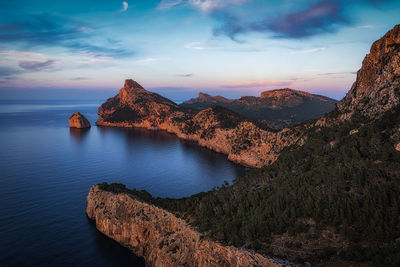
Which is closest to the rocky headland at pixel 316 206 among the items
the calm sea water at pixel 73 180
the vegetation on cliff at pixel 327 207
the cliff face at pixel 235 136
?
the vegetation on cliff at pixel 327 207

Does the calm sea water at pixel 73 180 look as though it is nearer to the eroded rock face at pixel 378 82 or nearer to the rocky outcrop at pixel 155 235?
the rocky outcrop at pixel 155 235

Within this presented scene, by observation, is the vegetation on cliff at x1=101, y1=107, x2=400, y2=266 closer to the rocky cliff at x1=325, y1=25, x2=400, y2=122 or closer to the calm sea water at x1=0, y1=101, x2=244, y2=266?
the rocky cliff at x1=325, y1=25, x2=400, y2=122

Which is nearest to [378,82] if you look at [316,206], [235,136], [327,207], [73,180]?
[327,207]

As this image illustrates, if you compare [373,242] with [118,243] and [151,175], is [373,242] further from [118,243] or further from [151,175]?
[151,175]

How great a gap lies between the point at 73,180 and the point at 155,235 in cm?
4902

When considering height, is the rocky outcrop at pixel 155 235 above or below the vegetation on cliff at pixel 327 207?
below

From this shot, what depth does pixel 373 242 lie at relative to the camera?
25.6 m

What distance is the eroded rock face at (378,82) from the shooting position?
4534 centimetres

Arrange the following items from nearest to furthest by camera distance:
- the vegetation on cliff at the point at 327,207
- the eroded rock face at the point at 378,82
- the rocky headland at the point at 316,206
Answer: the vegetation on cliff at the point at 327,207 < the rocky headland at the point at 316,206 < the eroded rock face at the point at 378,82

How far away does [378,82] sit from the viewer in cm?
5031

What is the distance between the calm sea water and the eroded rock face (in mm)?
45586

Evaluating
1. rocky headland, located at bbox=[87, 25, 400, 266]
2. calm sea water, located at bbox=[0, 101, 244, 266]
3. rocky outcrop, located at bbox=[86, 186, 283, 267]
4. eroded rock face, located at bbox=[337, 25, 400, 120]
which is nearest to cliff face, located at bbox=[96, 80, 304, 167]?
calm sea water, located at bbox=[0, 101, 244, 266]

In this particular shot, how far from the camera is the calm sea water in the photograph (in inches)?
1847

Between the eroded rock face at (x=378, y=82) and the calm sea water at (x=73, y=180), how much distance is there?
4559cm
